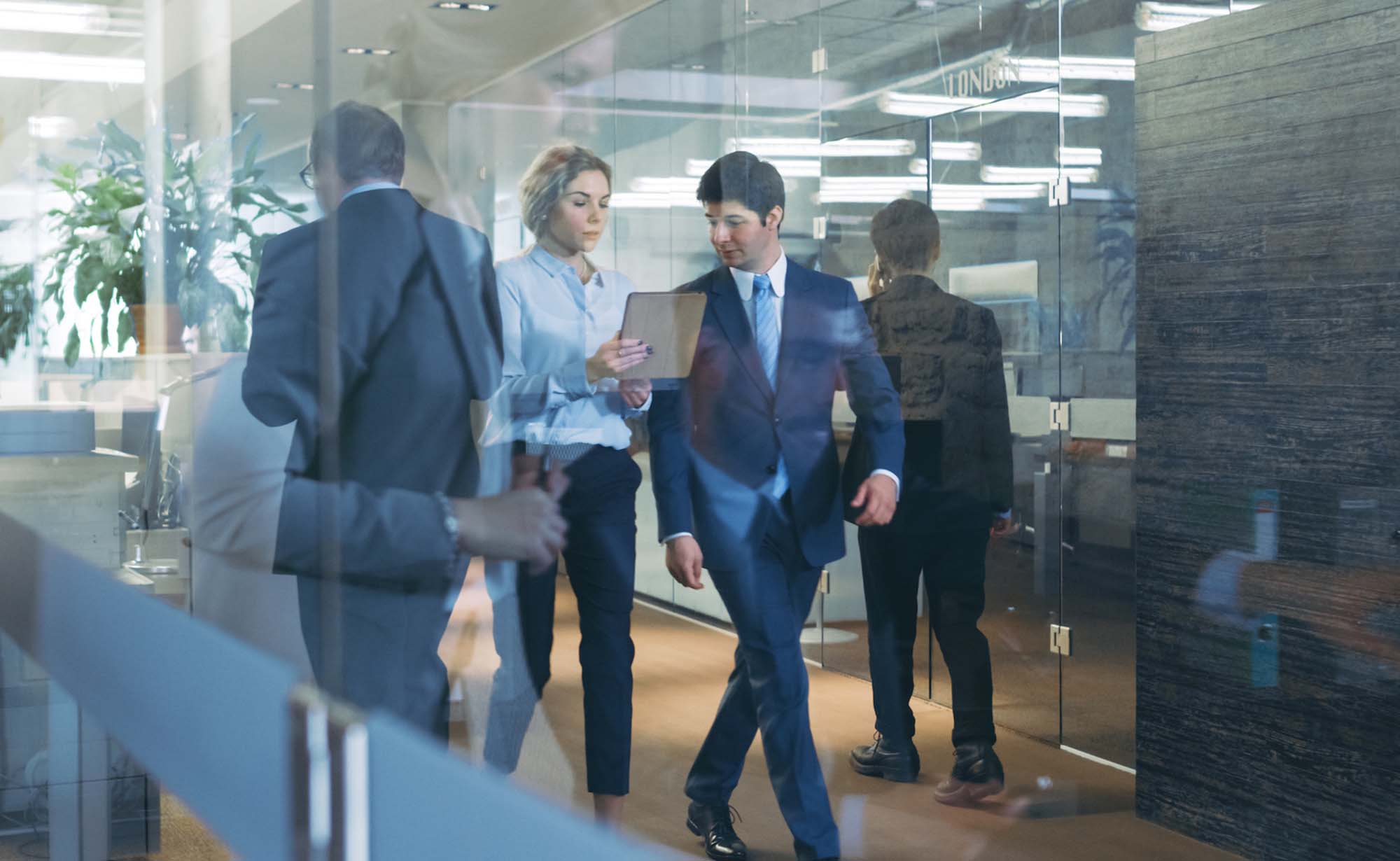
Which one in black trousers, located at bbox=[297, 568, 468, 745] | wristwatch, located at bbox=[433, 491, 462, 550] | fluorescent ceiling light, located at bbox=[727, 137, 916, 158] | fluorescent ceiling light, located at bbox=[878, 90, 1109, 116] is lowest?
black trousers, located at bbox=[297, 568, 468, 745]

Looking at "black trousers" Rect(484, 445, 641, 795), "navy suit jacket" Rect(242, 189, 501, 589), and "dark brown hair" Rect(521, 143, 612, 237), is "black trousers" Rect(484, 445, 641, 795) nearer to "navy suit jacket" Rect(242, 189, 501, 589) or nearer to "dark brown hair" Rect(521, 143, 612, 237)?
"navy suit jacket" Rect(242, 189, 501, 589)

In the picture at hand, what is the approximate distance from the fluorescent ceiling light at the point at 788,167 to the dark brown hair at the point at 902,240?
8cm

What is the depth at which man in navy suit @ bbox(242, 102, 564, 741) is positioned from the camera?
1446mm

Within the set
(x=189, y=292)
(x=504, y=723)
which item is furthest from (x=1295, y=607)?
(x=189, y=292)

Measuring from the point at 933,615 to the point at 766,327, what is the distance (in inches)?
14.9

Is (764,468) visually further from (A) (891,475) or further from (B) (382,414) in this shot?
(B) (382,414)

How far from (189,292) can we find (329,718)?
2.23 feet

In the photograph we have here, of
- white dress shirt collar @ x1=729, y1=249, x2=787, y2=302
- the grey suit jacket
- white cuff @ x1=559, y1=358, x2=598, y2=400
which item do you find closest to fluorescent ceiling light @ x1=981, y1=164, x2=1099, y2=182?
the grey suit jacket

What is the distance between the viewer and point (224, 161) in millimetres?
1682

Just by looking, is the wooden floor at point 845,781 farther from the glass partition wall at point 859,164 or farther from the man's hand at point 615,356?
the man's hand at point 615,356

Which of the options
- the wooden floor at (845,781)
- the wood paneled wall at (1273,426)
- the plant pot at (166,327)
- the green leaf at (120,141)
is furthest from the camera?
the green leaf at (120,141)

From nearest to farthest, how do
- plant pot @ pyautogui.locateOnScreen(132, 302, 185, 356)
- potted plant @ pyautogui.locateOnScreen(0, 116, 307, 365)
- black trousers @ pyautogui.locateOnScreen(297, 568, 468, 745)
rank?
black trousers @ pyautogui.locateOnScreen(297, 568, 468, 745) < potted plant @ pyautogui.locateOnScreen(0, 116, 307, 365) < plant pot @ pyautogui.locateOnScreen(132, 302, 185, 356)

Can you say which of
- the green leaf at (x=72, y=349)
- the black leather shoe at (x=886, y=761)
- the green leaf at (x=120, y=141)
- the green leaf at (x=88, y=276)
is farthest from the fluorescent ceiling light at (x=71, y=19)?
the black leather shoe at (x=886, y=761)

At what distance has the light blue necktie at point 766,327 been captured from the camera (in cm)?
135
